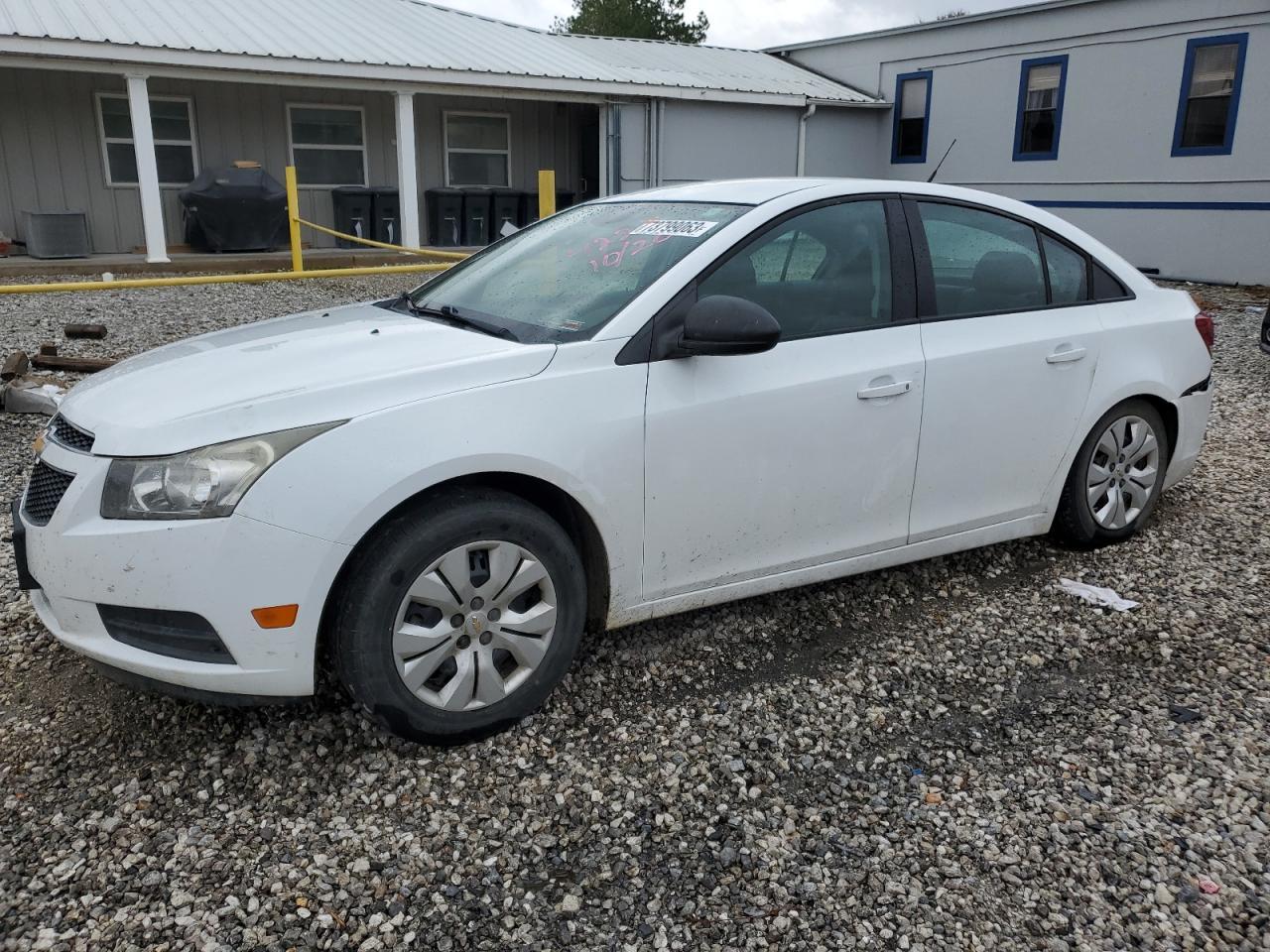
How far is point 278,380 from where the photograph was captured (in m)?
2.93

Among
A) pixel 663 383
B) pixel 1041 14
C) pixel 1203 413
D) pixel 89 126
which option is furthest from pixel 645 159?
pixel 663 383

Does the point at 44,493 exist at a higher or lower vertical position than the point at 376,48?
lower

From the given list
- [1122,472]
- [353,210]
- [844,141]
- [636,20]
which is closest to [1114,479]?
[1122,472]

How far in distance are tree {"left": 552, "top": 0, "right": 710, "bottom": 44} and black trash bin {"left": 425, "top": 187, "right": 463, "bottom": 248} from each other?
3488 centimetres

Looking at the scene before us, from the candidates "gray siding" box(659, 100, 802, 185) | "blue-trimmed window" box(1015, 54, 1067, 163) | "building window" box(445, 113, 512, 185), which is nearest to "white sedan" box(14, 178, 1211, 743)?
"blue-trimmed window" box(1015, 54, 1067, 163)

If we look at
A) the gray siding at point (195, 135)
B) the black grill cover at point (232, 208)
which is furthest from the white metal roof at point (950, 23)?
the black grill cover at point (232, 208)

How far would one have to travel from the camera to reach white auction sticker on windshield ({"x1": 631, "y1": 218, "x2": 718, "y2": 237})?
3.52 m

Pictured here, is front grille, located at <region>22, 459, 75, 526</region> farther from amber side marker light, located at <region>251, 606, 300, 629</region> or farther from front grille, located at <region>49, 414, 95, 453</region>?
amber side marker light, located at <region>251, 606, 300, 629</region>

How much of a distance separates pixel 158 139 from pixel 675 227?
1524 centimetres

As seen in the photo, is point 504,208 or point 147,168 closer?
point 147,168

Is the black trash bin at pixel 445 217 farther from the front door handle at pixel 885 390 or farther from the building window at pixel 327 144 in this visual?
the front door handle at pixel 885 390

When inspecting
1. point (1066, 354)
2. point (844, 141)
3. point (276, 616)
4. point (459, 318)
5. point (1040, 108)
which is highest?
point (1040, 108)

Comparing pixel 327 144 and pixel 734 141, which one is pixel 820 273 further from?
pixel 734 141

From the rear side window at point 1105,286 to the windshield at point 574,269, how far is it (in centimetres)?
175
